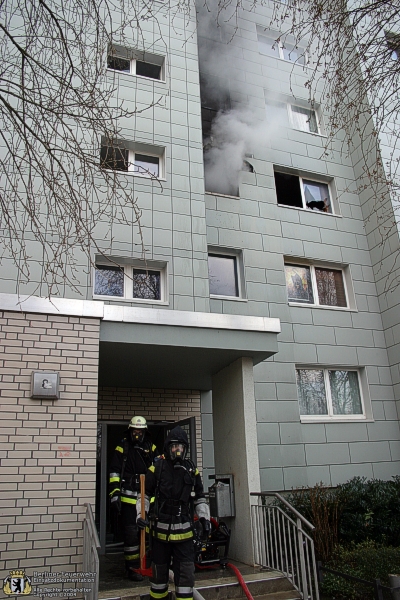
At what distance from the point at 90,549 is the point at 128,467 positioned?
163 cm

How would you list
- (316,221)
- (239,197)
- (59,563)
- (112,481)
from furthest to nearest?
(316,221)
(239,197)
(112,481)
(59,563)

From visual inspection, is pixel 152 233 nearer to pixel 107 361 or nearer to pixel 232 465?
pixel 107 361

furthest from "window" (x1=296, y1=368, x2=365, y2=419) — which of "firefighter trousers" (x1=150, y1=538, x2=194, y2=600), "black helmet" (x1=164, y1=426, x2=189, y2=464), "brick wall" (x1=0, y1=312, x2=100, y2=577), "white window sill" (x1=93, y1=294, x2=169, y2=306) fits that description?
"firefighter trousers" (x1=150, y1=538, x2=194, y2=600)

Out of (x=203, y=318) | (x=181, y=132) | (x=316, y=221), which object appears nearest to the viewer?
(x=203, y=318)

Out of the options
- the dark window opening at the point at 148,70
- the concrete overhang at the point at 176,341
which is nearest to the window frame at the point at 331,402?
the concrete overhang at the point at 176,341

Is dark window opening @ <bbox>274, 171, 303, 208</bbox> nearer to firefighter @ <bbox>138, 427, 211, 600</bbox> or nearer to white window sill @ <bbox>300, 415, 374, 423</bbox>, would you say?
white window sill @ <bbox>300, 415, 374, 423</bbox>

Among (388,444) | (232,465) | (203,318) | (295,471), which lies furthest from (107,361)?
(388,444)

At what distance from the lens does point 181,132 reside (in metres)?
9.60

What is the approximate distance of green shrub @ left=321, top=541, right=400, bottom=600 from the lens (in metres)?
5.72

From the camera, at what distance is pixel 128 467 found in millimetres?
6344

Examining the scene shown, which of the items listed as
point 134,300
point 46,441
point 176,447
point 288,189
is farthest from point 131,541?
point 288,189

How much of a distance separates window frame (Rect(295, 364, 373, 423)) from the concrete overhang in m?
2.70

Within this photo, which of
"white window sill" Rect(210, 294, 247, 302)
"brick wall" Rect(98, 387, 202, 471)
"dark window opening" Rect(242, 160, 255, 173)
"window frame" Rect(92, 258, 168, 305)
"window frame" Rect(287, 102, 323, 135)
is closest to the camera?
"window frame" Rect(92, 258, 168, 305)

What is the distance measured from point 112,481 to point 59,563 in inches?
43.0
